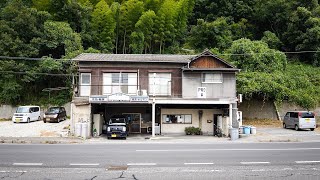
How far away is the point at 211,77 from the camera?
28.5 metres

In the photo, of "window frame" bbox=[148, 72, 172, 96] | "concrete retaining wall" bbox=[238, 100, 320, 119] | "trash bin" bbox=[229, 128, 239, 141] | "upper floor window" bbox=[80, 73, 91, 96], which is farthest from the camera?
"concrete retaining wall" bbox=[238, 100, 320, 119]

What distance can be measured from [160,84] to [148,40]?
59.3ft

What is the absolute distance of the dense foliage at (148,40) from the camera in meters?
37.6

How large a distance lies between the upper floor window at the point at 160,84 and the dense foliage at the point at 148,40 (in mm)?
10499

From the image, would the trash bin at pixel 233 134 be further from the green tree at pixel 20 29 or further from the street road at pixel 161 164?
A: the green tree at pixel 20 29

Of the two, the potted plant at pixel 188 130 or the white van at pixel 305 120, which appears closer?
the potted plant at pixel 188 130

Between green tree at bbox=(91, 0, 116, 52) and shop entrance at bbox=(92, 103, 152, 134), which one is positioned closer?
shop entrance at bbox=(92, 103, 152, 134)

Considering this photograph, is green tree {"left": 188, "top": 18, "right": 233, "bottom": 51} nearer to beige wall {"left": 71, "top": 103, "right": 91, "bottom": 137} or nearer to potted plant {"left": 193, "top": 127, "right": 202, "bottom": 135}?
potted plant {"left": 193, "top": 127, "right": 202, "bottom": 135}

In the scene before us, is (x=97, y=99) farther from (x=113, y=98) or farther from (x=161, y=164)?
(x=161, y=164)

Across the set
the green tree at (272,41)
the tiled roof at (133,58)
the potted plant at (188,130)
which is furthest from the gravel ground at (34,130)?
the green tree at (272,41)

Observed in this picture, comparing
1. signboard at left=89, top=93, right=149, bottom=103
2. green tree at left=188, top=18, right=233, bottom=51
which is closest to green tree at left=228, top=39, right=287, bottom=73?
green tree at left=188, top=18, right=233, bottom=51

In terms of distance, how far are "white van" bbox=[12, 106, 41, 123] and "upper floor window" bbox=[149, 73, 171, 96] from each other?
13.8 meters

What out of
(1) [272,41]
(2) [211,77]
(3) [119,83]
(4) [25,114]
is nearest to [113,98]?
(3) [119,83]

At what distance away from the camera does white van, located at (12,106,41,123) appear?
3322 centimetres
